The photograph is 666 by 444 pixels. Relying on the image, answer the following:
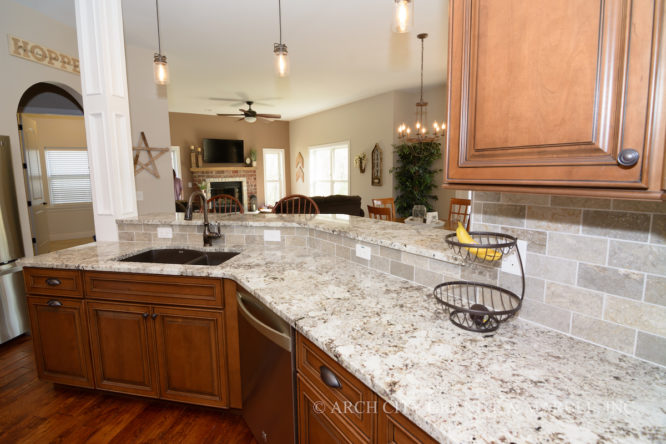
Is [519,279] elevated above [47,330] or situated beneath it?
elevated above

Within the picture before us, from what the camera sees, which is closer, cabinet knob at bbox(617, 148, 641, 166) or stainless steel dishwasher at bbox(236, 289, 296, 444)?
cabinet knob at bbox(617, 148, 641, 166)

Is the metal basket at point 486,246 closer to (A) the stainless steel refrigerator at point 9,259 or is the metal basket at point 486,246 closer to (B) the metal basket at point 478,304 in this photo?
(B) the metal basket at point 478,304

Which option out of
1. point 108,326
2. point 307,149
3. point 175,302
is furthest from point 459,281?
point 307,149

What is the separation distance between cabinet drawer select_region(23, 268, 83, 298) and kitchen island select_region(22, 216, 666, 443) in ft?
3.96

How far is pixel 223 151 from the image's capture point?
8.33 m

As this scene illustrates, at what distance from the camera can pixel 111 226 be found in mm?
2514

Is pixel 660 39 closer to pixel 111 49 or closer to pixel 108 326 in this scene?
pixel 108 326

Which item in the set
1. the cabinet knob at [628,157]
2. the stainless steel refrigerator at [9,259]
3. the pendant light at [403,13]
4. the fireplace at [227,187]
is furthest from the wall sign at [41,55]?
the fireplace at [227,187]

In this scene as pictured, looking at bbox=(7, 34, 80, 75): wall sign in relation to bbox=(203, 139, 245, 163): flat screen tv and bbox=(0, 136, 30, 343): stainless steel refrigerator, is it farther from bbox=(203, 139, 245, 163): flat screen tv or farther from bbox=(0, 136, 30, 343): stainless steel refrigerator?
bbox=(203, 139, 245, 163): flat screen tv

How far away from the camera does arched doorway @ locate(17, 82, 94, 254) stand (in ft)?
11.0

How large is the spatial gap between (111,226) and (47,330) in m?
0.80

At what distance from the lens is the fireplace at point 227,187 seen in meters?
8.36

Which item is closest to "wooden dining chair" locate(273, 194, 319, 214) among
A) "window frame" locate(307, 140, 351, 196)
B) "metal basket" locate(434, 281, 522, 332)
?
"metal basket" locate(434, 281, 522, 332)

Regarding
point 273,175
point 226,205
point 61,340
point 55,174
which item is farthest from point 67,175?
point 273,175
